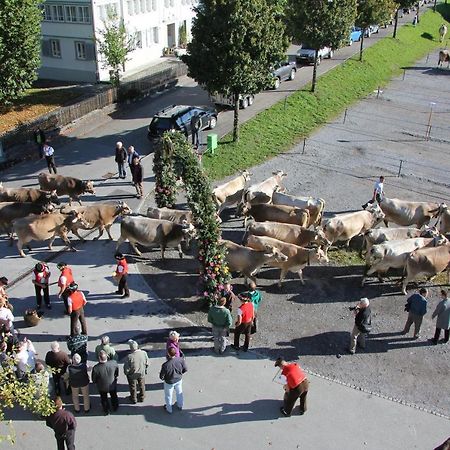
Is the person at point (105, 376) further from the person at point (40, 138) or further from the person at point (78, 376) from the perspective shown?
the person at point (40, 138)

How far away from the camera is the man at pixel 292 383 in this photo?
11.7 metres

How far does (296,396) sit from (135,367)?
351cm

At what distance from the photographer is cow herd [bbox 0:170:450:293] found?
1691 cm

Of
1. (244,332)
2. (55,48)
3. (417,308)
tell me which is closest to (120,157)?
(244,332)

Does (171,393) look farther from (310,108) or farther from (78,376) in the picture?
(310,108)

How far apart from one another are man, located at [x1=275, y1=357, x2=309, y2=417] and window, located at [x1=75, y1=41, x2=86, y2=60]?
31.8m

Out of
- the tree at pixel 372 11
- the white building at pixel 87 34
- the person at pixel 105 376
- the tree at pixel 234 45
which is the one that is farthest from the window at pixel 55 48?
the person at pixel 105 376

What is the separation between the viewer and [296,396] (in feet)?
39.0

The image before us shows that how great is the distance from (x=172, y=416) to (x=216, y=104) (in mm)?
24110

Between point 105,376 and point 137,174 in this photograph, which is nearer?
point 105,376

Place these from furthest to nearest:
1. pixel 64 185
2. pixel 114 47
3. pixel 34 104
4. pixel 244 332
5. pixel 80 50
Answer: pixel 80 50 < pixel 114 47 < pixel 34 104 < pixel 64 185 < pixel 244 332

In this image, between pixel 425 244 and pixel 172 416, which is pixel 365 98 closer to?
pixel 425 244

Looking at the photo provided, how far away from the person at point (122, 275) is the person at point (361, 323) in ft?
21.1

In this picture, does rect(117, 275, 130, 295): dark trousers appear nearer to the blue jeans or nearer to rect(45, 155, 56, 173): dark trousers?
the blue jeans
